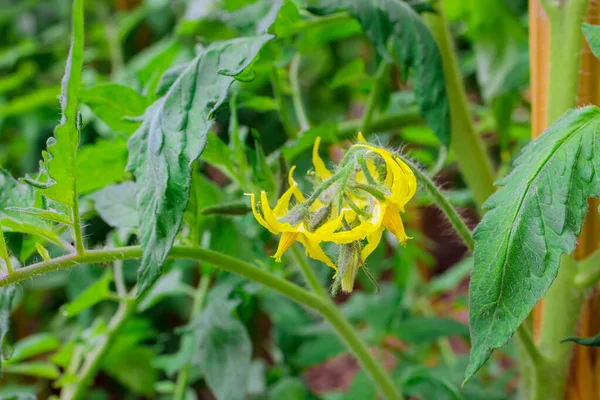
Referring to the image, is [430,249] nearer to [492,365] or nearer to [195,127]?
[492,365]

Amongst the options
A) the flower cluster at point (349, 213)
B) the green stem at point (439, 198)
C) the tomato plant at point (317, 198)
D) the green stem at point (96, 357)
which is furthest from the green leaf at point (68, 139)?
the green stem at point (96, 357)

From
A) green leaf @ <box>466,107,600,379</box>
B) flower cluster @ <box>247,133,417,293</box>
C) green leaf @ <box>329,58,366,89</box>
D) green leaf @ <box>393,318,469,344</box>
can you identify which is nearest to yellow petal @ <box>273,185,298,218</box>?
flower cluster @ <box>247,133,417,293</box>

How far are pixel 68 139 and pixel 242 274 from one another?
0.18 metres

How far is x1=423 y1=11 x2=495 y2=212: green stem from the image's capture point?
27.2 inches

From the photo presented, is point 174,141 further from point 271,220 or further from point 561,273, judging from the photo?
point 561,273

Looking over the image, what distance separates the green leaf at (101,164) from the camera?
590mm

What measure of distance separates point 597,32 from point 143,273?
0.37m

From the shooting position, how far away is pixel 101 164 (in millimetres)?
600

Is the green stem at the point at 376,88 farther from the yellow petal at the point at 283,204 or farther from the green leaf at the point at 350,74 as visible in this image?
Result: the yellow petal at the point at 283,204

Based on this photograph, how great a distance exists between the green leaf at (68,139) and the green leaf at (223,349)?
0.90 feet

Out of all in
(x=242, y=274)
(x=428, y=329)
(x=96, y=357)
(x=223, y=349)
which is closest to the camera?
(x=242, y=274)

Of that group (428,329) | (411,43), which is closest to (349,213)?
(411,43)

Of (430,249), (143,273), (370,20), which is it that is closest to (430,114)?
(370,20)

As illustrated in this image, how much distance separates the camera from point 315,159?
48 cm
